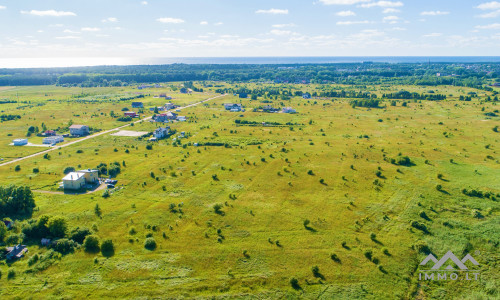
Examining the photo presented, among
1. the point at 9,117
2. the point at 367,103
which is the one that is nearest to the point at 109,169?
the point at 9,117

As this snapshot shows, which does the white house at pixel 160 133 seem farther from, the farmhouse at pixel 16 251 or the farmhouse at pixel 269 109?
the farmhouse at pixel 16 251

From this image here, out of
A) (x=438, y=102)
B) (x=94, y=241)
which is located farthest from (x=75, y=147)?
(x=438, y=102)

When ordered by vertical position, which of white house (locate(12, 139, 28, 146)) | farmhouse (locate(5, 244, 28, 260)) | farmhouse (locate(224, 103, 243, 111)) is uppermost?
farmhouse (locate(224, 103, 243, 111))

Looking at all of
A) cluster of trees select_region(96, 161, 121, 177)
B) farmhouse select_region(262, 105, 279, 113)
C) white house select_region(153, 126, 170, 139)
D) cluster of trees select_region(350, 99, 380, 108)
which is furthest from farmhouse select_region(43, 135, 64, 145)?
cluster of trees select_region(350, 99, 380, 108)

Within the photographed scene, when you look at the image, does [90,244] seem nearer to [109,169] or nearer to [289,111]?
[109,169]

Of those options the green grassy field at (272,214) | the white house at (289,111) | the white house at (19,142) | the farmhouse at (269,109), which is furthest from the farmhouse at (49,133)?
the white house at (289,111)

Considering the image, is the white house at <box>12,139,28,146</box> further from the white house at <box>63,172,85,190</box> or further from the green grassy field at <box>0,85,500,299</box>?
the white house at <box>63,172,85,190</box>
